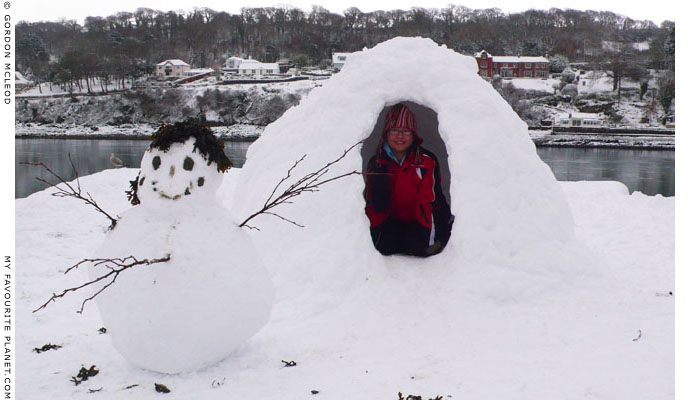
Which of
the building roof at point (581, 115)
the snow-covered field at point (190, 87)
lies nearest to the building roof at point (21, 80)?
the snow-covered field at point (190, 87)

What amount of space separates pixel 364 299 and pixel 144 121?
1584 inches

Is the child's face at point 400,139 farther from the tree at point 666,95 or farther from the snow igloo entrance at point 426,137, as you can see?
the tree at point 666,95

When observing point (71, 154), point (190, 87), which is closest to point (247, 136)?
point (71, 154)

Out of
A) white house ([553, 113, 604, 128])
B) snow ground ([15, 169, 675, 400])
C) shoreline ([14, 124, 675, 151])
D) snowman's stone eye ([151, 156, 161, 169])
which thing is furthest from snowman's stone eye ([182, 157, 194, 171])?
white house ([553, 113, 604, 128])

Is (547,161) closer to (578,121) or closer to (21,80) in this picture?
(578,121)

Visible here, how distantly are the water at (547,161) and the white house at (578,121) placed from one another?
7067 mm

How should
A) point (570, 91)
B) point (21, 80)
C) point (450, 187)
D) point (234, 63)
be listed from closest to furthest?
1. point (450, 187)
2. point (570, 91)
3. point (21, 80)
4. point (234, 63)

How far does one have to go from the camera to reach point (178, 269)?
2727 mm

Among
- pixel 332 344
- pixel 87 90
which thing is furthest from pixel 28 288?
pixel 87 90

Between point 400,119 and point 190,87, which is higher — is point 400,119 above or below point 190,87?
below

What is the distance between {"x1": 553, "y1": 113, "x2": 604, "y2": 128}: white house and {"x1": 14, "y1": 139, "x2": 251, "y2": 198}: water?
20.9 m

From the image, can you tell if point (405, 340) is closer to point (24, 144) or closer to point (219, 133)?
point (24, 144)

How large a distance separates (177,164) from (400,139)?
2526 mm

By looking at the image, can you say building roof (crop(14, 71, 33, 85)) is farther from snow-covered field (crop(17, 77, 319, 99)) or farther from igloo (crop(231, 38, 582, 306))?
igloo (crop(231, 38, 582, 306))
